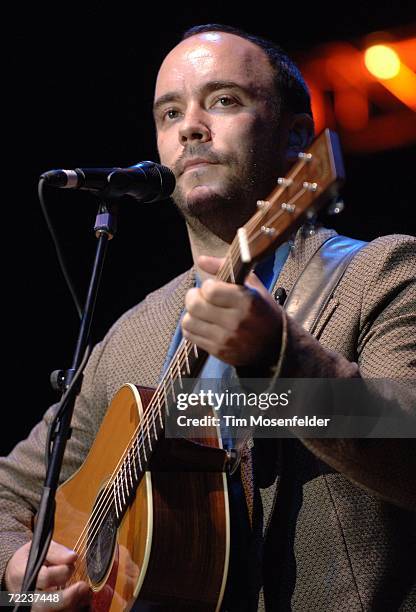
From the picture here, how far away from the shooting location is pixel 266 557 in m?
A: 1.99

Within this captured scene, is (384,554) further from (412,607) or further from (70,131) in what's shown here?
(70,131)

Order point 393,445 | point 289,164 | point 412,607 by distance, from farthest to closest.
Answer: point 289,164
point 412,607
point 393,445

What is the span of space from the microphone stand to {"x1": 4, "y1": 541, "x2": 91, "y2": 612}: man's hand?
0.29 m

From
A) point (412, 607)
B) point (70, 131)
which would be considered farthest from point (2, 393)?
point (412, 607)

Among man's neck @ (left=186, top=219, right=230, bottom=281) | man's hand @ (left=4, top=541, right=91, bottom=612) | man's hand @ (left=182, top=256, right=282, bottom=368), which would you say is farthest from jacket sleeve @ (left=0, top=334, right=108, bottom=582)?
man's hand @ (left=182, top=256, right=282, bottom=368)

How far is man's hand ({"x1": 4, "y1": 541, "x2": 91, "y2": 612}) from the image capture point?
208cm

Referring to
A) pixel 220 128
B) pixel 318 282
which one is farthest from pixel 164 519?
pixel 220 128

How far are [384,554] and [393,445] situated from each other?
415mm

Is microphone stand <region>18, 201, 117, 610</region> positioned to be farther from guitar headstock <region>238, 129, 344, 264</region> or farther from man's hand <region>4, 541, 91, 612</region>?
guitar headstock <region>238, 129, 344, 264</region>

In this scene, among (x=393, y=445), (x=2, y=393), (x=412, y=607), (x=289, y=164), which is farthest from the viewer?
(x=2, y=393)

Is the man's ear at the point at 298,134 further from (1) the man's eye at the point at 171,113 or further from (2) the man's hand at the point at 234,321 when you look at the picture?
(2) the man's hand at the point at 234,321

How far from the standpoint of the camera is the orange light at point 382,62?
12.6 feet

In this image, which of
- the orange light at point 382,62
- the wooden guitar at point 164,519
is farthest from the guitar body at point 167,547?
the orange light at point 382,62

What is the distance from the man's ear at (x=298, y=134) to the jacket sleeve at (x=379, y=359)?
65 cm
